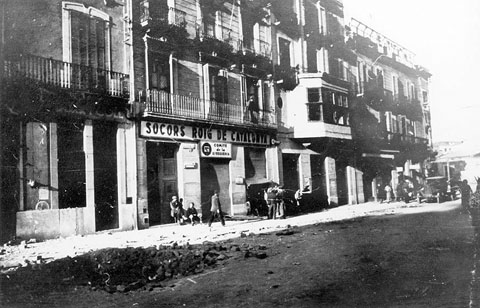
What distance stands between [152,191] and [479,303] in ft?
44.7

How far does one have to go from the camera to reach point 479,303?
14.3ft

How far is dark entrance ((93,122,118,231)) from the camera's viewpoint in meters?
14.1

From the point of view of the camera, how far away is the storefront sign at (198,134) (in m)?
15.8

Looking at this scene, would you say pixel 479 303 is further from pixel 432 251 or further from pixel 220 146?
pixel 220 146

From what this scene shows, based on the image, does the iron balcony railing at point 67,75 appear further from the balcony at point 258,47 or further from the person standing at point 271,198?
the balcony at point 258,47

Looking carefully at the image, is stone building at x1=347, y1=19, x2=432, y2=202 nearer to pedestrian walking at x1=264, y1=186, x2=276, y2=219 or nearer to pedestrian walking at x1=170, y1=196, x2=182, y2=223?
pedestrian walking at x1=264, y1=186, x2=276, y2=219

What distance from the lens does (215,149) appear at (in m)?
18.2

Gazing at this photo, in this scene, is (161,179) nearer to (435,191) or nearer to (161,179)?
(161,179)

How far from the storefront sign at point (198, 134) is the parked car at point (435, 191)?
10.2 metres

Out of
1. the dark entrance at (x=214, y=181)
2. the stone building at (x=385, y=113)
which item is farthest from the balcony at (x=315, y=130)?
the dark entrance at (x=214, y=181)

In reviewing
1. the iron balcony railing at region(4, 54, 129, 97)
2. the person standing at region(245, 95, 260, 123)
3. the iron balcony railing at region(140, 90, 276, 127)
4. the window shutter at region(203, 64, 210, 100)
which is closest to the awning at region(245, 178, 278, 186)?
the iron balcony railing at region(140, 90, 276, 127)

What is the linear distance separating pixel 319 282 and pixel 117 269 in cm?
410

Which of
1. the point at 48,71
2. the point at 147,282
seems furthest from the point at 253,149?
the point at 147,282

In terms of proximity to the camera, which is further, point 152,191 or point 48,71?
point 152,191
